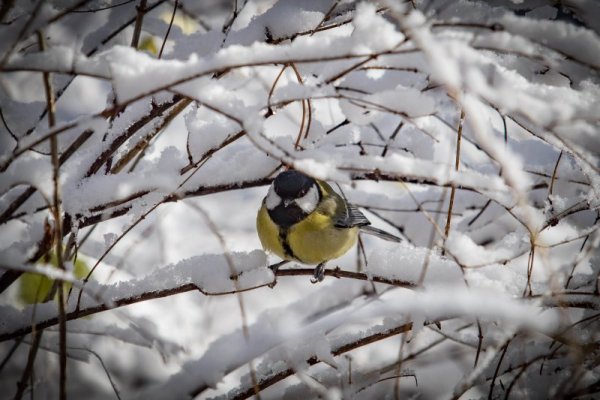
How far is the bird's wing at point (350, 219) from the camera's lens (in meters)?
2.23

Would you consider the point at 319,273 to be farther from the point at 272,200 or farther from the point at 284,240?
the point at 272,200

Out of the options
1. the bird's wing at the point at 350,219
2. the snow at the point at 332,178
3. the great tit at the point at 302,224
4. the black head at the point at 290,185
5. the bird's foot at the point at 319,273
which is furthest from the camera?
the bird's wing at the point at 350,219

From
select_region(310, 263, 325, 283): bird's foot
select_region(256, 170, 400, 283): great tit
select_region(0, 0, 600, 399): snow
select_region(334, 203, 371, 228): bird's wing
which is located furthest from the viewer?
select_region(334, 203, 371, 228): bird's wing

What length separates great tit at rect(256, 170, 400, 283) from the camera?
2033 mm

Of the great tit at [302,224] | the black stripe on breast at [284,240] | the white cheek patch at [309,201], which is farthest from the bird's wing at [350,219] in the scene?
the black stripe on breast at [284,240]

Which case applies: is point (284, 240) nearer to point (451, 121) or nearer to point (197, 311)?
point (197, 311)

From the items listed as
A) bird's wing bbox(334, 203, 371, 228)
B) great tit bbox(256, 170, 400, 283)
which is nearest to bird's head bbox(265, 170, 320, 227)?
great tit bbox(256, 170, 400, 283)

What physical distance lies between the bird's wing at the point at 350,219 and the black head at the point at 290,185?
276 mm

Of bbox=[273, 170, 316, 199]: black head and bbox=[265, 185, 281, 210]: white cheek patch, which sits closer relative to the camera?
bbox=[273, 170, 316, 199]: black head

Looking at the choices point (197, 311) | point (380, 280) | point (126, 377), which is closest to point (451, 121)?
point (380, 280)

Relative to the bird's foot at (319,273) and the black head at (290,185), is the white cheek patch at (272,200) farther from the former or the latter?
the bird's foot at (319,273)

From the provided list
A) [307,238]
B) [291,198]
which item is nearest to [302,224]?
[307,238]

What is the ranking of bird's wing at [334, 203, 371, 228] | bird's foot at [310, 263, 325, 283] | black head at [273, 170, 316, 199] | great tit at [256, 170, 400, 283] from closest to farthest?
1. bird's foot at [310, 263, 325, 283]
2. black head at [273, 170, 316, 199]
3. great tit at [256, 170, 400, 283]
4. bird's wing at [334, 203, 371, 228]

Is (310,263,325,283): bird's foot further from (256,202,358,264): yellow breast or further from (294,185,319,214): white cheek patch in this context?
(294,185,319,214): white cheek patch
